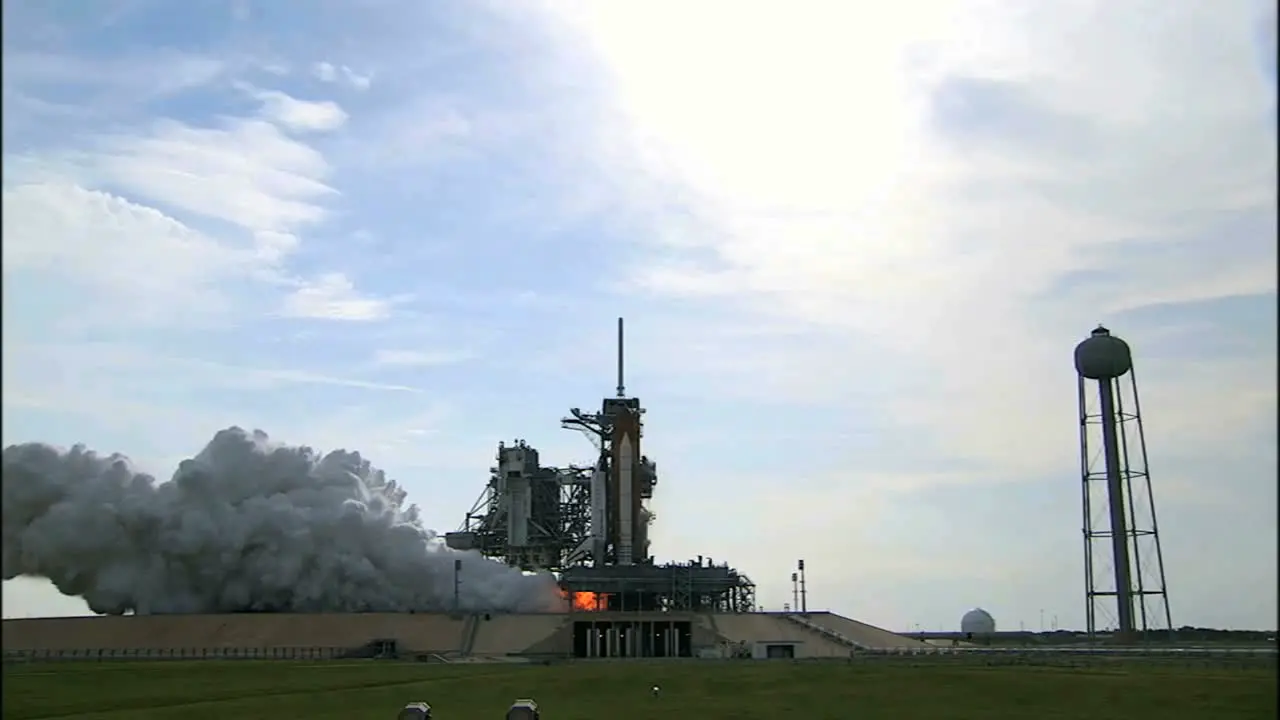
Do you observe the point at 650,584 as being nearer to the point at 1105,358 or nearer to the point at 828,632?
the point at 828,632

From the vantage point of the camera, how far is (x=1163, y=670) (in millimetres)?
58344

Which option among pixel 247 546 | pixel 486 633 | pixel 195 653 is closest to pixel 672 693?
pixel 486 633

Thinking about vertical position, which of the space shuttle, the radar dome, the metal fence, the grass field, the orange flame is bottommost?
the grass field

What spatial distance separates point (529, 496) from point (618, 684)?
8913 centimetres

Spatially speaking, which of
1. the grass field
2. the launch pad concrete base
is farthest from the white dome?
the grass field

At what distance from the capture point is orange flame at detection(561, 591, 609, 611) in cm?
12169

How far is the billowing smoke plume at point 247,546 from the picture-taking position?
115938mm

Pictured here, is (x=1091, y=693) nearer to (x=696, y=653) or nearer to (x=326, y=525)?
(x=696, y=653)

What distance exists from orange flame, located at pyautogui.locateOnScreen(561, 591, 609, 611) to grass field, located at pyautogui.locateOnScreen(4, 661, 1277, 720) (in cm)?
4880

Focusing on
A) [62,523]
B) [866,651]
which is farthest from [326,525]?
[866,651]

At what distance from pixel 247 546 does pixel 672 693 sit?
76.2 meters

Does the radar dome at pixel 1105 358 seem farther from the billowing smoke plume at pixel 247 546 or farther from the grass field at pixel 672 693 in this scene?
the billowing smoke plume at pixel 247 546

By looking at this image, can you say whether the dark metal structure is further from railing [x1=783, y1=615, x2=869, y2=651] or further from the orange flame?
railing [x1=783, y1=615, x2=869, y2=651]

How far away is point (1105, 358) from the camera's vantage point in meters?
105
